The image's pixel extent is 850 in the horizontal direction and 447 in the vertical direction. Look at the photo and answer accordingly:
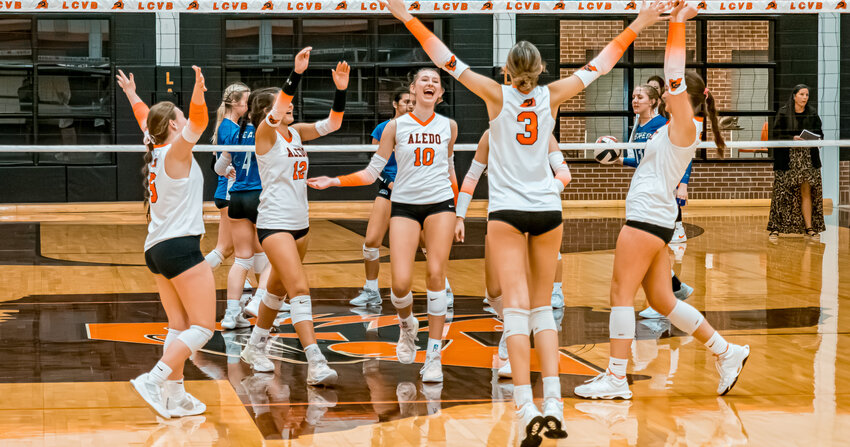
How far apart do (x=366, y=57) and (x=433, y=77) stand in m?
12.4

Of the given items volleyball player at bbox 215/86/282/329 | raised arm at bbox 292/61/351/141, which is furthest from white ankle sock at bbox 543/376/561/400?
volleyball player at bbox 215/86/282/329

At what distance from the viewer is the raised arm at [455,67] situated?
4711 millimetres

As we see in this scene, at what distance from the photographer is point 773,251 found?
464 inches

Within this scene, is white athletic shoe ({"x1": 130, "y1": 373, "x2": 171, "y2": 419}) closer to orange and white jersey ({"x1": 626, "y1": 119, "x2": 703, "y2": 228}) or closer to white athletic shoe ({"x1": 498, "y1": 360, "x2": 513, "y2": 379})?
white athletic shoe ({"x1": 498, "y1": 360, "x2": 513, "y2": 379})

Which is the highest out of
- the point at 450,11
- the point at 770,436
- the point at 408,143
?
the point at 450,11

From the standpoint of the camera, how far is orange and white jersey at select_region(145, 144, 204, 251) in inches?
198

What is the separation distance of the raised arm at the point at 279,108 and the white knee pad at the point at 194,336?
1278mm

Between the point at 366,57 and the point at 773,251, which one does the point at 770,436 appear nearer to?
the point at 773,251

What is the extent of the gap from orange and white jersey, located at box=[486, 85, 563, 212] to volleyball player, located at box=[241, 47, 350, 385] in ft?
4.75

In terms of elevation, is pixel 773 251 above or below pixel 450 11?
below

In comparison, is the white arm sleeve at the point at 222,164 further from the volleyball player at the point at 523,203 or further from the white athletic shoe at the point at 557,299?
the volleyball player at the point at 523,203

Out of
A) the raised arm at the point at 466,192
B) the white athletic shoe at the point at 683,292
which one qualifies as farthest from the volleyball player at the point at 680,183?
the raised arm at the point at 466,192

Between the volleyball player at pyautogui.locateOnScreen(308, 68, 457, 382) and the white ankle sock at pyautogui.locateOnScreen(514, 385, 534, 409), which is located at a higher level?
the volleyball player at pyautogui.locateOnScreen(308, 68, 457, 382)

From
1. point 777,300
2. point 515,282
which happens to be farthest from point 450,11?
point 515,282
